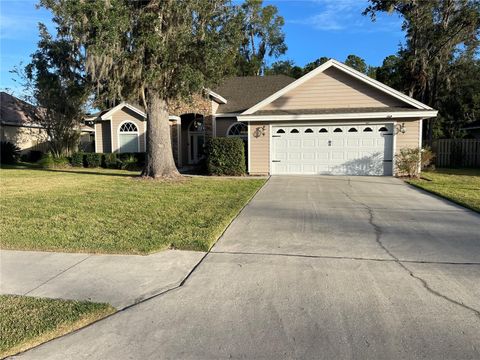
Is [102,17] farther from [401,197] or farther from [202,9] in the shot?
[401,197]

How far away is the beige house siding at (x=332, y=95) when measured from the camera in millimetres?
16938

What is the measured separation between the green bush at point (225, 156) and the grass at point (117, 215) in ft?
11.9

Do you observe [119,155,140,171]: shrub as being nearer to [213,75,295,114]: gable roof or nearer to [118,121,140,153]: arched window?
[118,121,140,153]: arched window

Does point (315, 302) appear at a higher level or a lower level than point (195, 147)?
lower

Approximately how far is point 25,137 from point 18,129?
2.91 ft

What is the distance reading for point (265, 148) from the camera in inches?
690

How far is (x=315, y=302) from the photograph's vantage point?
406cm

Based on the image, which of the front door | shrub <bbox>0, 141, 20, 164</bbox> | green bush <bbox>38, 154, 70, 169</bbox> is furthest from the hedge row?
shrub <bbox>0, 141, 20, 164</bbox>

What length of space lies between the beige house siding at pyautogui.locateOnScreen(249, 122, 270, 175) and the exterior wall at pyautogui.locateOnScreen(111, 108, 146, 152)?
8.14m

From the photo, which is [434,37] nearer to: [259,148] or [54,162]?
[259,148]

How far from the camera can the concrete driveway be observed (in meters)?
3.22

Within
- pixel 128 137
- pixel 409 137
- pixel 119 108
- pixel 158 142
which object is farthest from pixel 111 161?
pixel 409 137

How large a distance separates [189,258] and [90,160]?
19.1m

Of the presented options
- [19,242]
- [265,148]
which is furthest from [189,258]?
[265,148]
